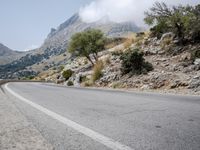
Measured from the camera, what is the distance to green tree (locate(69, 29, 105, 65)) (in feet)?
139

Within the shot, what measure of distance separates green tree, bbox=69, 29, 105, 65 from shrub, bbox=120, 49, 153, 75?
60.4 feet

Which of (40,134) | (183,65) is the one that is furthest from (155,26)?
(40,134)

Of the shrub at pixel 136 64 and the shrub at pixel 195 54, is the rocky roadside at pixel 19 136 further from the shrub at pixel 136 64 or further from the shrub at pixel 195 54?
the shrub at pixel 136 64

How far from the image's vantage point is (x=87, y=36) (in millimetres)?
43000

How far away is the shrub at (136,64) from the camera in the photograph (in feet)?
74.7

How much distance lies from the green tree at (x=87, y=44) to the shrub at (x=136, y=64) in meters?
18.4

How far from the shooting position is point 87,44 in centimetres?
4312

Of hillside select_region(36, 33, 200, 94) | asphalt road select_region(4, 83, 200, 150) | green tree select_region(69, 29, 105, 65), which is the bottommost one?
asphalt road select_region(4, 83, 200, 150)

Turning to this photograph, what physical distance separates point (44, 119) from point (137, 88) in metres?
13.3

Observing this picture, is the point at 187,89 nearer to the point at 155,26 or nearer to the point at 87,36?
the point at 155,26

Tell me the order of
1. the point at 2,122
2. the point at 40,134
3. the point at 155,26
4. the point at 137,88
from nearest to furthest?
the point at 40,134 → the point at 2,122 → the point at 137,88 → the point at 155,26

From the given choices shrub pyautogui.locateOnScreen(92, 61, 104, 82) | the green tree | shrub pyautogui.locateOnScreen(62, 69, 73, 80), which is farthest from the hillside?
shrub pyautogui.locateOnScreen(62, 69, 73, 80)

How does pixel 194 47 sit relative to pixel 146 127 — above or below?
above

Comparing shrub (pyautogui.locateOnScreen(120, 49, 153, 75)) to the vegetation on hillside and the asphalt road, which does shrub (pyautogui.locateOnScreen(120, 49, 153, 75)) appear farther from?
the asphalt road
